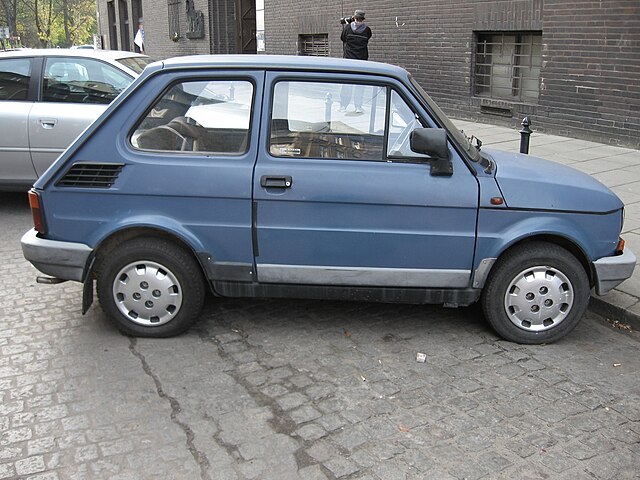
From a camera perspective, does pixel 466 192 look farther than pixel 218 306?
No

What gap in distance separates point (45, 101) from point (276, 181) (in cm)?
456

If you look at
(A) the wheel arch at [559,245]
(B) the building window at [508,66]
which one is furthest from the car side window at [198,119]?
(B) the building window at [508,66]

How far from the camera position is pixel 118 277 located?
448 centimetres

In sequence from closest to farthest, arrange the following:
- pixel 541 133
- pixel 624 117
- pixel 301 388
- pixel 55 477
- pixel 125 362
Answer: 1. pixel 55 477
2. pixel 301 388
3. pixel 125 362
4. pixel 624 117
5. pixel 541 133

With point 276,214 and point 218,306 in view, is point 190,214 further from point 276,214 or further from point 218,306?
point 218,306

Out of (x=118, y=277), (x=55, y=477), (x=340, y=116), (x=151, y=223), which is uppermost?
(x=340, y=116)

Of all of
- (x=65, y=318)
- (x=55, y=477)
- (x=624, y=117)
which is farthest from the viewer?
(x=624, y=117)

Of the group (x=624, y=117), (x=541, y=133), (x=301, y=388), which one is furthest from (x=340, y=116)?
(x=541, y=133)

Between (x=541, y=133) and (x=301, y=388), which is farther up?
(x=541, y=133)

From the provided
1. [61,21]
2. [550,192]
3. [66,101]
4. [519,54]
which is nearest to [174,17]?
[519,54]

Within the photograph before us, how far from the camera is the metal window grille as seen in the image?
25.9 meters

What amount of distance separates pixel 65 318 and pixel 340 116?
2.51 meters

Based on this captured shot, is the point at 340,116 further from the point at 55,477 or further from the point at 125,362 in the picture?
the point at 55,477

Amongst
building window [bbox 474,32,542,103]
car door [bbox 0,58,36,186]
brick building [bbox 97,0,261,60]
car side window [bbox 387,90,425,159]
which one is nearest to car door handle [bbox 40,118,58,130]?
car door [bbox 0,58,36,186]
